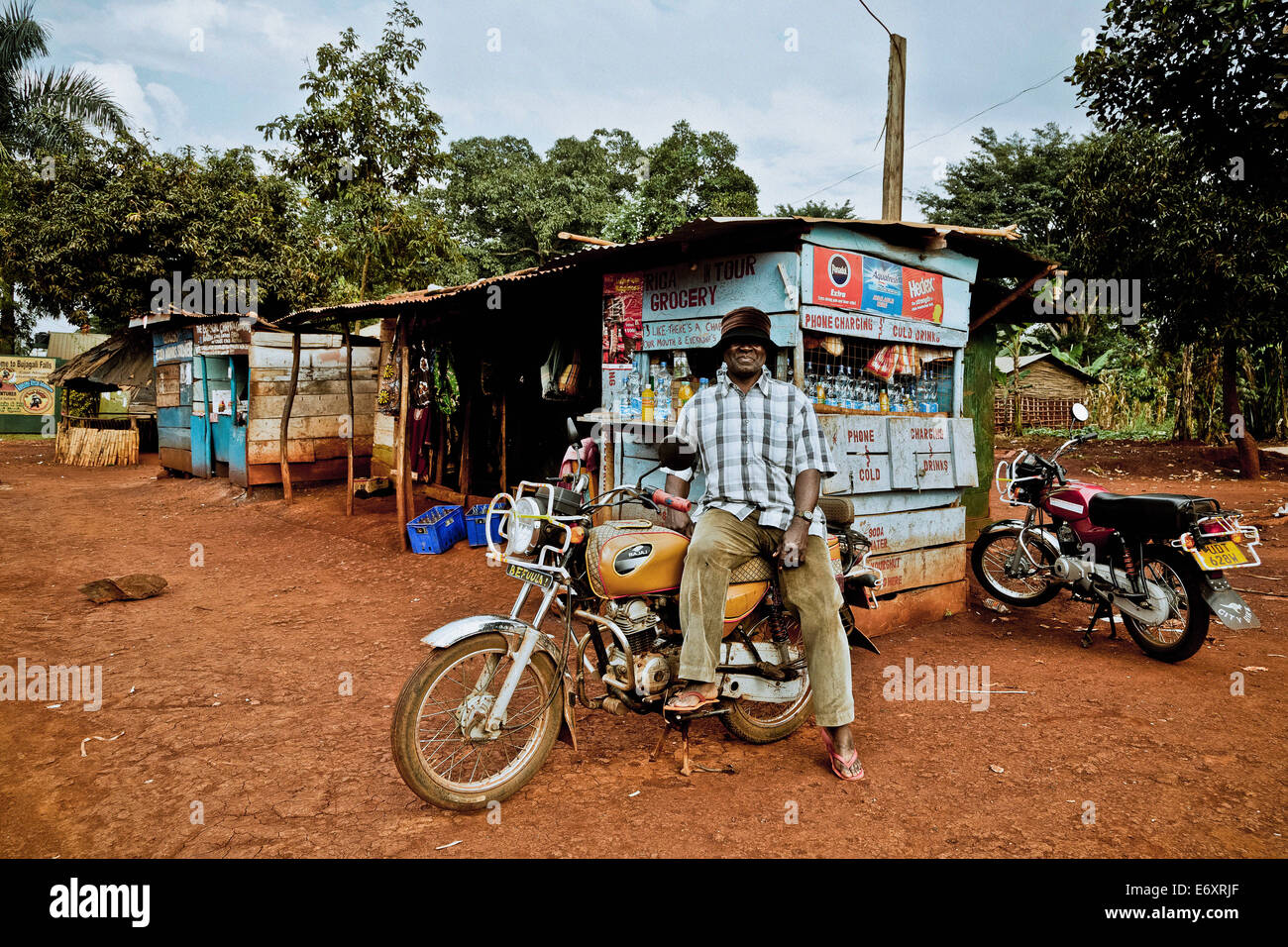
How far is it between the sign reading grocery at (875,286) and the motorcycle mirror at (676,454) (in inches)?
75.5

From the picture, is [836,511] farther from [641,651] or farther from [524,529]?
[524,529]

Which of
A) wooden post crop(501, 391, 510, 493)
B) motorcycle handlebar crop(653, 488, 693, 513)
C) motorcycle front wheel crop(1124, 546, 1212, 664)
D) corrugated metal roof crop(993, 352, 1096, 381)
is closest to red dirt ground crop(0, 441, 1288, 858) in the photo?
motorcycle front wheel crop(1124, 546, 1212, 664)

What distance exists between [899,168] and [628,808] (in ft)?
22.9

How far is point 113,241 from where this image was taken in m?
16.8

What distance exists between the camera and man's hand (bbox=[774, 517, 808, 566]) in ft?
10.6

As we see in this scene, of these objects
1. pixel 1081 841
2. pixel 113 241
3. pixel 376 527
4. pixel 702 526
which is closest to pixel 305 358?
pixel 376 527

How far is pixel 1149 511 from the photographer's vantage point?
190 inches

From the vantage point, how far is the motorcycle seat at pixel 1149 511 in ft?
15.3

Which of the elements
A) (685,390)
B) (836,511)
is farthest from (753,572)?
(685,390)

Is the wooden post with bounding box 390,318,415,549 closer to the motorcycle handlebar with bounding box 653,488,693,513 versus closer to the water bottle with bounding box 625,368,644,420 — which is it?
the water bottle with bounding box 625,368,644,420

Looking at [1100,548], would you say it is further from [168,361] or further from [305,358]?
[168,361]

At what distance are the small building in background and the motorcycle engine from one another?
2128 centimetres

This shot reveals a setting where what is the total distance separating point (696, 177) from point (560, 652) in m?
27.4

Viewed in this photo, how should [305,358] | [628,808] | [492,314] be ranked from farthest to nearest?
1. [305,358]
2. [492,314]
3. [628,808]
